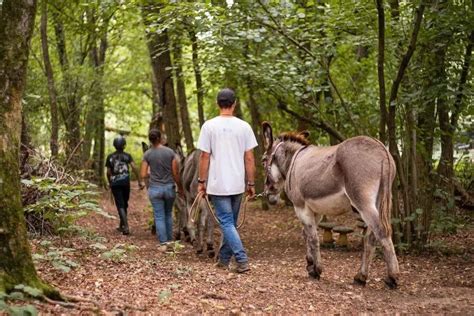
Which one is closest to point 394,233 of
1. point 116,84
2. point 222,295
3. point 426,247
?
point 426,247

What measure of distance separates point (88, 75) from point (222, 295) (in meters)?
15.3

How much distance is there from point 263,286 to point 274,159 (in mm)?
2230

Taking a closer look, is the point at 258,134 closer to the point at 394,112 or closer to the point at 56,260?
the point at 394,112

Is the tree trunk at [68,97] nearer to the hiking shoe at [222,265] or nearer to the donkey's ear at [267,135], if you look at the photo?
the donkey's ear at [267,135]

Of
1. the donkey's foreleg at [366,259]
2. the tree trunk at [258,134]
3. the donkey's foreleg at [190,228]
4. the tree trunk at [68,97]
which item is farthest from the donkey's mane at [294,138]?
the tree trunk at [68,97]

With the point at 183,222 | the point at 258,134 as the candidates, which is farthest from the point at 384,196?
the point at 258,134

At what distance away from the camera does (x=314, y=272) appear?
7527 millimetres

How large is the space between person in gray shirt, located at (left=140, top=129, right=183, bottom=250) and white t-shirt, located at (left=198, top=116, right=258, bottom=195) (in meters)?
2.99

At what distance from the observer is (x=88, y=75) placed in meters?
20.1

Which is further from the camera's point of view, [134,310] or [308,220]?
[308,220]

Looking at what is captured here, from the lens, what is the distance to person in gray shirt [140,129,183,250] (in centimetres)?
1054

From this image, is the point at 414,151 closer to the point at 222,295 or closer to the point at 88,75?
the point at 222,295

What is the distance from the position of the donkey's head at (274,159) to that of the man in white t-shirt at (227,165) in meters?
0.77

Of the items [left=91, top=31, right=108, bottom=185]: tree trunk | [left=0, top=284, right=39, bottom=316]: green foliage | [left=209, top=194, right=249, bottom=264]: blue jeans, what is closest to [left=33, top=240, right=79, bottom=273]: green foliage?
[left=0, top=284, right=39, bottom=316]: green foliage
